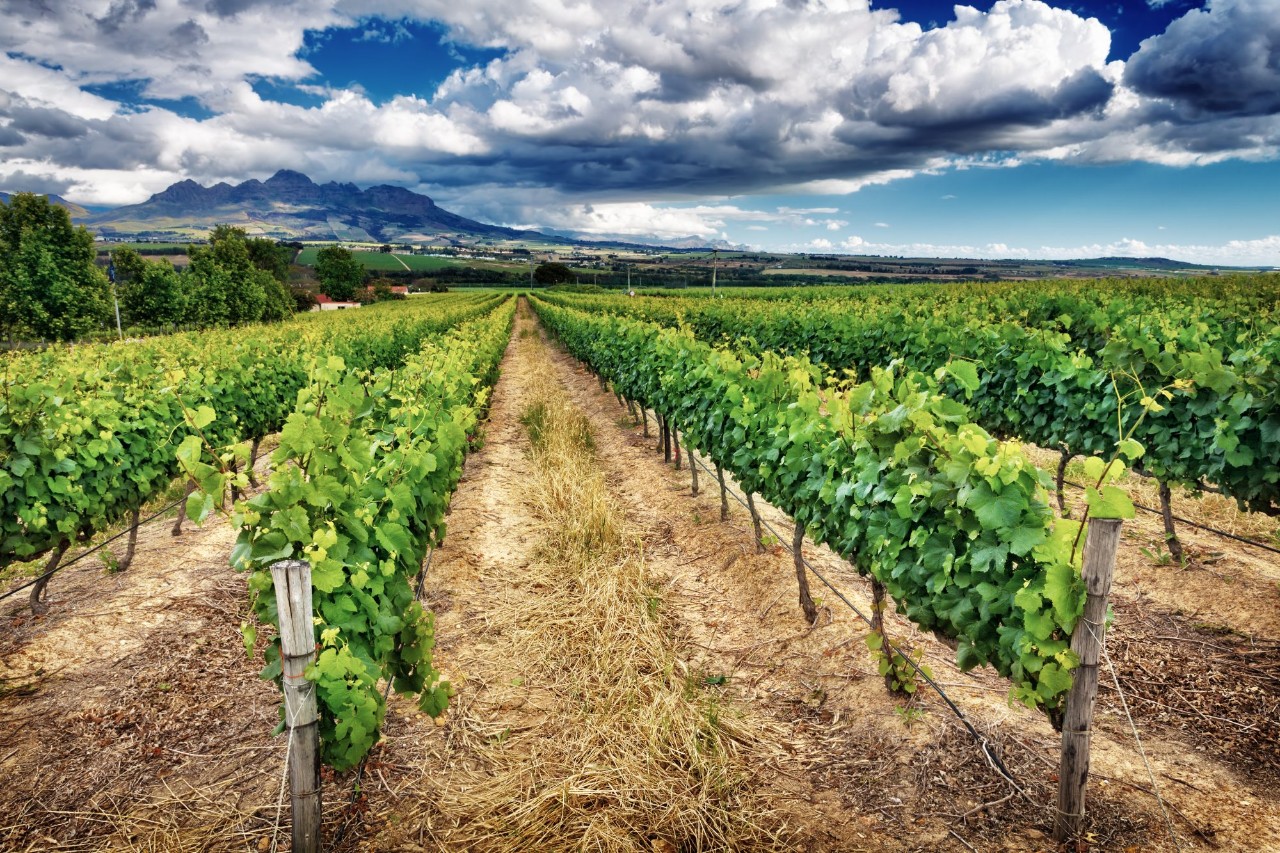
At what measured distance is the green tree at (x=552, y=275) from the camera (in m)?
122

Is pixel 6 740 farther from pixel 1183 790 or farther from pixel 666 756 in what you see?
pixel 1183 790

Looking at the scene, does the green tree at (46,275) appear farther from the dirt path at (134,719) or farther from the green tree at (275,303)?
the dirt path at (134,719)

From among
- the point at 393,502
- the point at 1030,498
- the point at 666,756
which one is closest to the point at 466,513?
the point at 393,502

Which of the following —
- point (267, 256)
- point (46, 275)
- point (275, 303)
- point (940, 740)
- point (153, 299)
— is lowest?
point (275, 303)

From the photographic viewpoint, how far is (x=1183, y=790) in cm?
378

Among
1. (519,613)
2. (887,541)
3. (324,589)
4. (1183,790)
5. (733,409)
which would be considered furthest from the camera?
(733,409)

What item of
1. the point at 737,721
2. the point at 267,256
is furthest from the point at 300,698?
the point at 267,256

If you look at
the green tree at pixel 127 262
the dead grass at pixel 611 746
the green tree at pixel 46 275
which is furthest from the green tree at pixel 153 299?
the dead grass at pixel 611 746

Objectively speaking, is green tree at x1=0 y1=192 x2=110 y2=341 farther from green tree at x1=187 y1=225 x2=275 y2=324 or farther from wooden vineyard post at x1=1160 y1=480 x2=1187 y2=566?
wooden vineyard post at x1=1160 y1=480 x2=1187 y2=566

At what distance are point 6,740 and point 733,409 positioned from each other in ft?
20.5

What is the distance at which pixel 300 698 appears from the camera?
3090 millimetres

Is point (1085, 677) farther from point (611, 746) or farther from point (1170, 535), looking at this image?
point (1170, 535)

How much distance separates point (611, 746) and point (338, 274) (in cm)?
10688

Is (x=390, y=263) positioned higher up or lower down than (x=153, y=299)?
higher up
